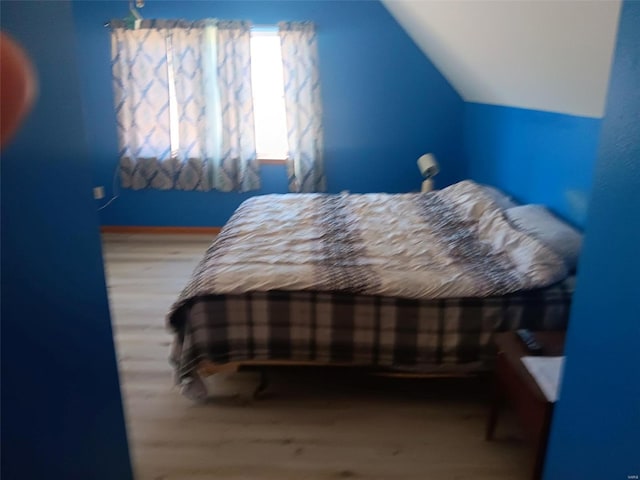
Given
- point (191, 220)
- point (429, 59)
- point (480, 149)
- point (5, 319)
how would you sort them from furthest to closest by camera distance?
point (191, 220) < point (429, 59) < point (480, 149) < point (5, 319)

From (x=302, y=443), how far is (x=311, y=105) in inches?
122

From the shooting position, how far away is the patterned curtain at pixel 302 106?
14.4ft

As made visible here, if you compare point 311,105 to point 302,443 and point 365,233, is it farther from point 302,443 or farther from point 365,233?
point 302,443

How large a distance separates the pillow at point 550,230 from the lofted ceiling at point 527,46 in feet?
1.79

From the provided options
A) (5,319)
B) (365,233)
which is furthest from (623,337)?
(365,233)

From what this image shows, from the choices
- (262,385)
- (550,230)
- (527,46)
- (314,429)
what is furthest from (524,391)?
(527,46)

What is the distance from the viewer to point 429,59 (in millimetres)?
4527

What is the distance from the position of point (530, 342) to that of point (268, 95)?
11.4ft

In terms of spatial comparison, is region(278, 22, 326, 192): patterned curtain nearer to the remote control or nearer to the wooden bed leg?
the wooden bed leg

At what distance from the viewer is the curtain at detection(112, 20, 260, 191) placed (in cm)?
438

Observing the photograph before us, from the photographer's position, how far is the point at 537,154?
3.19 metres

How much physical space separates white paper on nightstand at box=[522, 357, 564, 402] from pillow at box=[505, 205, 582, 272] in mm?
710

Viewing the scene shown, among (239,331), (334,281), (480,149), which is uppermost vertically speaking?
(480,149)

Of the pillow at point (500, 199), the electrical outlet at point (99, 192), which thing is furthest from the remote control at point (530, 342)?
the electrical outlet at point (99, 192)
